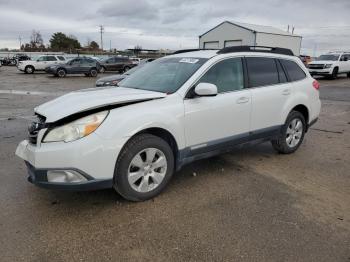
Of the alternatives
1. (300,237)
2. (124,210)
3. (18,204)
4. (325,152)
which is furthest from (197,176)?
(325,152)

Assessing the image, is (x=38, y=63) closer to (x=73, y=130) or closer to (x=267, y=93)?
(x=267, y=93)

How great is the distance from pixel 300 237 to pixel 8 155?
14.9ft

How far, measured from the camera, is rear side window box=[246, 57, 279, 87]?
16.1 ft

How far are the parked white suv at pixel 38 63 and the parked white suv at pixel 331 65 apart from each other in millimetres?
21241

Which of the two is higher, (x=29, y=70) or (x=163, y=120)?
(x=163, y=120)

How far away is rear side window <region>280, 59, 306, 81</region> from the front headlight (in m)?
3.58

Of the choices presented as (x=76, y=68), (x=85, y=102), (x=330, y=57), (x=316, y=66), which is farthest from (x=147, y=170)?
(x=76, y=68)

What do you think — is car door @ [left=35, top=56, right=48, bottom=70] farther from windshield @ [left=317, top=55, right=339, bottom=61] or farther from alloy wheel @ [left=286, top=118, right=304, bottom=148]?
alloy wheel @ [left=286, top=118, right=304, bottom=148]

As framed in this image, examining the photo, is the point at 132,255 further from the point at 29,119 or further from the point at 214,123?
the point at 29,119

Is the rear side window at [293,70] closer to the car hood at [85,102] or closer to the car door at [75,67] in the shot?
the car hood at [85,102]

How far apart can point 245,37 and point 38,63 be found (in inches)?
801

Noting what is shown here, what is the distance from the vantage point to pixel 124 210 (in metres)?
3.62

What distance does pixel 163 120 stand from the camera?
378 cm

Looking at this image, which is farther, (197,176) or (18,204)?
(197,176)
